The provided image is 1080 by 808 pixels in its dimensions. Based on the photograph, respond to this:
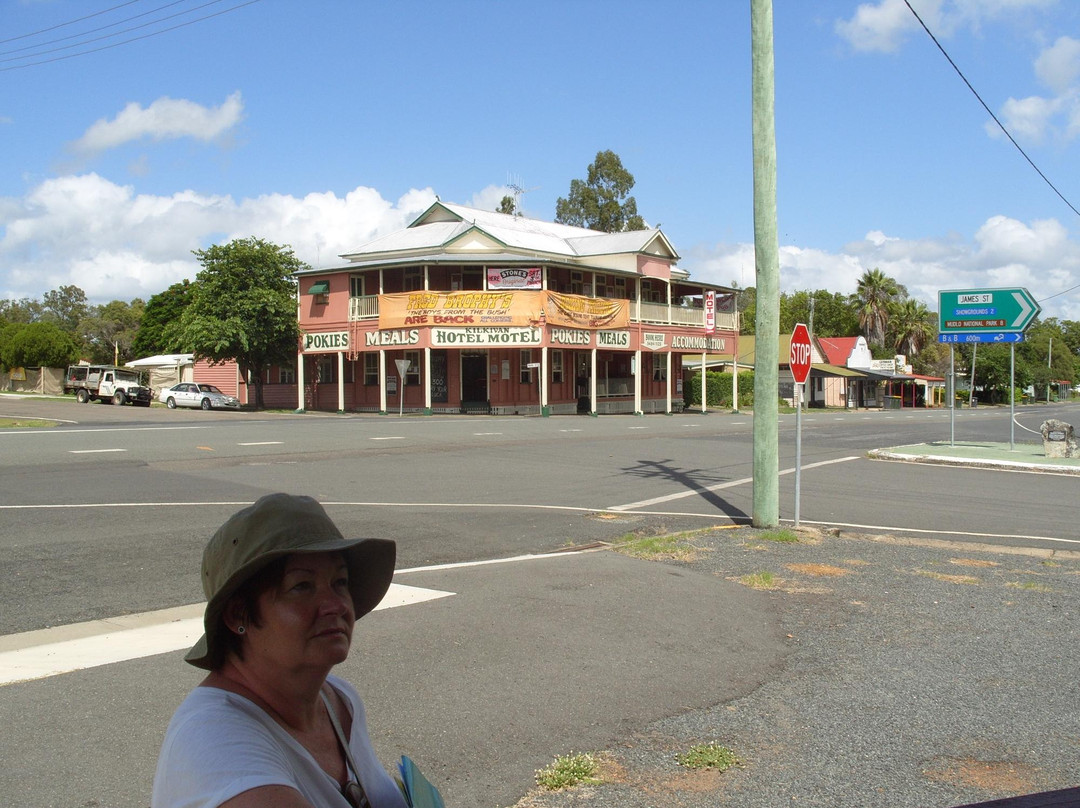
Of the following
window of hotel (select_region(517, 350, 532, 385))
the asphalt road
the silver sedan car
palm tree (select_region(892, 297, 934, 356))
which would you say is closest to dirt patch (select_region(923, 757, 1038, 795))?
the asphalt road

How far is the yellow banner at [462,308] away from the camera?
41.9 metres

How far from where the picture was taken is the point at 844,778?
4285 mm

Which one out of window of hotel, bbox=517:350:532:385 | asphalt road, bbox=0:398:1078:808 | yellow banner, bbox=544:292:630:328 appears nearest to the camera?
asphalt road, bbox=0:398:1078:808

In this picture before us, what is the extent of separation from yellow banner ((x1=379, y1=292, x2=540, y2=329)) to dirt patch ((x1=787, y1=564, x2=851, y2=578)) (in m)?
33.8

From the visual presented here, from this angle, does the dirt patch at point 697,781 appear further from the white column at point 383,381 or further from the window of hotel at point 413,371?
the window of hotel at point 413,371

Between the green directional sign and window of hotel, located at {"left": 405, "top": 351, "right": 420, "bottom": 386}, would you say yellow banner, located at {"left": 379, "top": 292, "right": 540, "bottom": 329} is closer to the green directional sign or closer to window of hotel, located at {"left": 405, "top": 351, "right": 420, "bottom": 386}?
window of hotel, located at {"left": 405, "top": 351, "right": 420, "bottom": 386}

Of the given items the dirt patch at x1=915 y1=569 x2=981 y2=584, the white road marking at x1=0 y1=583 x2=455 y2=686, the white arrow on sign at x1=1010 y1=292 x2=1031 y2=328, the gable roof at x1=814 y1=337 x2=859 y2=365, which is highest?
the gable roof at x1=814 y1=337 x2=859 y2=365

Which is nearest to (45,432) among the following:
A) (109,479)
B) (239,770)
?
(109,479)

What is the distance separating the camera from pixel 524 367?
46.0 meters

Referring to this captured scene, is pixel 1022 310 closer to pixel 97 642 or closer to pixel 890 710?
pixel 890 710

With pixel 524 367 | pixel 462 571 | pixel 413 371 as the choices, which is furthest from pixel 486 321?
pixel 462 571

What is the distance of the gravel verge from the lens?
4.17 m

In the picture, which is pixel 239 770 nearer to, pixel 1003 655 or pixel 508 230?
pixel 1003 655

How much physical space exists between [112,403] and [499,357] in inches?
866
